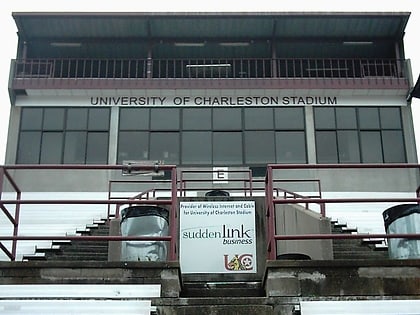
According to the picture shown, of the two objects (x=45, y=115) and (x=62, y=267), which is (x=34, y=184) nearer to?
(x=45, y=115)

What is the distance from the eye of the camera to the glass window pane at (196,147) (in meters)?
23.2

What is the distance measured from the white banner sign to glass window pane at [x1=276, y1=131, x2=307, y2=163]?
10835mm

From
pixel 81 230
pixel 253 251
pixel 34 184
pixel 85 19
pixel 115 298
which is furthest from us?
pixel 85 19

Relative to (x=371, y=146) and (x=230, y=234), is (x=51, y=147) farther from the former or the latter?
(x=230, y=234)

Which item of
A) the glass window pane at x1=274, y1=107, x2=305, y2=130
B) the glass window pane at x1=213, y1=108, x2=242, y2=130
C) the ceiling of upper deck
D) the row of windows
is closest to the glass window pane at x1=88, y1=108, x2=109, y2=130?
the row of windows

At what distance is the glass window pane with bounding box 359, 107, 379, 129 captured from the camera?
939 inches

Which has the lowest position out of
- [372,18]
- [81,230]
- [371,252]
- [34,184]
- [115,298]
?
[115,298]

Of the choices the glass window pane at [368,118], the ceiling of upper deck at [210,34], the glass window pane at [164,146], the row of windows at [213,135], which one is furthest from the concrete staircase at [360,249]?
the ceiling of upper deck at [210,34]

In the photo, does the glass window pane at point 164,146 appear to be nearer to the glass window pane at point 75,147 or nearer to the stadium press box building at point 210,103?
the stadium press box building at point 210,103

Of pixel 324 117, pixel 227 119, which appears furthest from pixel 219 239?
pixel 324 117

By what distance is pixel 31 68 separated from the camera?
24.7 meters

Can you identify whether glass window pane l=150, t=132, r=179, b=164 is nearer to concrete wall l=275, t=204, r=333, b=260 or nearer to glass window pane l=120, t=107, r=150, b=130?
glass window pane l=120, t=107, r=150, b=130

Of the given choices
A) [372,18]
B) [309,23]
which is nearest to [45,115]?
[309,23]

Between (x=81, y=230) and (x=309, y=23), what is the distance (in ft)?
39.2
